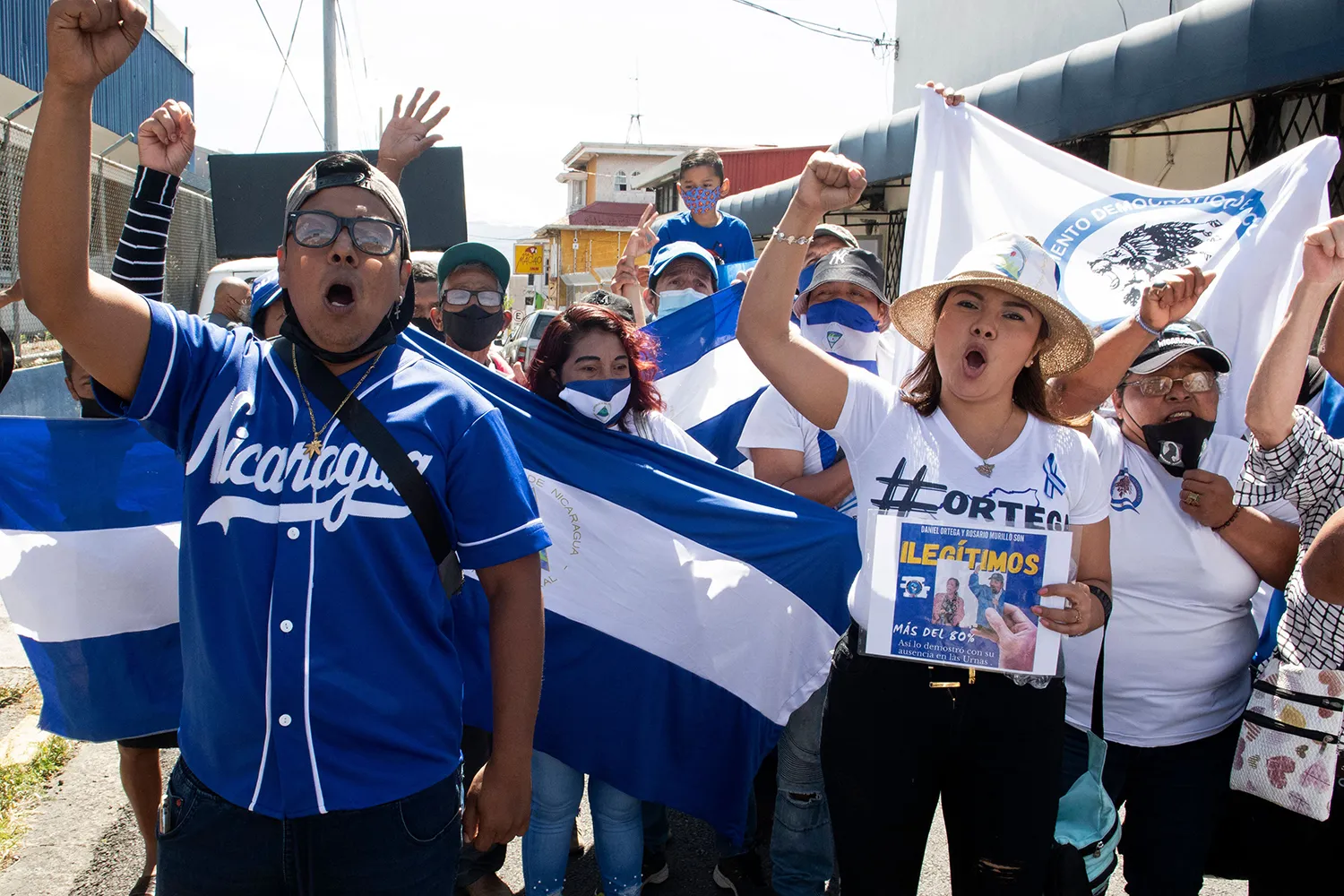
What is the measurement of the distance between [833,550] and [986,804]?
1.10m

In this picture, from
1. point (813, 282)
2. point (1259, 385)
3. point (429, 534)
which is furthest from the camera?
point (813, 282)

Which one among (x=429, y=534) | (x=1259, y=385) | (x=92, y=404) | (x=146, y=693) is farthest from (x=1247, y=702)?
(x=92, y=404)

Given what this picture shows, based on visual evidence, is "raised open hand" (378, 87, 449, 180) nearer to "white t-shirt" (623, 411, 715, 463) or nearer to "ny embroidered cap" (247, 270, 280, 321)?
"ny embroidered cap" (247, 270, 280, 321)

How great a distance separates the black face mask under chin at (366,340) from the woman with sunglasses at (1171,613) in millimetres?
1912

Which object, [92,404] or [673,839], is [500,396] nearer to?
[92,404]

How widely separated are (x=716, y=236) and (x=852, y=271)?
2307 mm

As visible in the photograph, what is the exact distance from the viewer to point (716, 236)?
243 inches

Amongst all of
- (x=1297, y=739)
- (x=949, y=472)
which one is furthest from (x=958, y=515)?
(x=1297, y=739)

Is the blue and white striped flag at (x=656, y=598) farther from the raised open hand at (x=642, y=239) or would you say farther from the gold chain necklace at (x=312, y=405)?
the raised open hand at (x=642, y=239)

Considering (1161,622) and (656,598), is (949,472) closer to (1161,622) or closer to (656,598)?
(1161,622)

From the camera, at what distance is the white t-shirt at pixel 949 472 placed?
101 inches

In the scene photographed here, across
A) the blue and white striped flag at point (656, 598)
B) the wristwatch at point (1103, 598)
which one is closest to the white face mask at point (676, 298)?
the blue and white striped flag at point (656, 598)

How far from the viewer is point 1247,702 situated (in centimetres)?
291

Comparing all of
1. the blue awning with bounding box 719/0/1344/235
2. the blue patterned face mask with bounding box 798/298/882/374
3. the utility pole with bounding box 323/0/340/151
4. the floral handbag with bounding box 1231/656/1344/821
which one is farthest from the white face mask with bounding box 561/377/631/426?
the utility pole with bounding box 323/0/340/151
